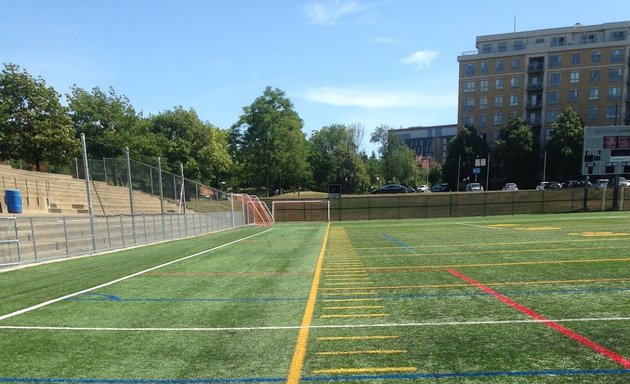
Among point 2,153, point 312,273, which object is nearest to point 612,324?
point 312,273

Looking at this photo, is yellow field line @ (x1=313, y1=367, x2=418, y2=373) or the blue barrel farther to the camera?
the blue barrel

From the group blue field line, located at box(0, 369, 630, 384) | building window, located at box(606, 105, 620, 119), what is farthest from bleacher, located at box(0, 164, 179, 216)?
building window, located at box(606, 105, 620, 119)

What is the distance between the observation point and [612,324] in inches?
179

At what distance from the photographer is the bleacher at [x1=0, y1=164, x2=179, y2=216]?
17.7m

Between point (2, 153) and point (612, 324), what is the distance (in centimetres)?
4118

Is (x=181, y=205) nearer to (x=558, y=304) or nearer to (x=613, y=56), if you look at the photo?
(x=558, y=304)

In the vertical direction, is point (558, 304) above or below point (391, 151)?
below

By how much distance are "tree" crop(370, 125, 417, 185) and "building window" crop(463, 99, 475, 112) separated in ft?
54.6

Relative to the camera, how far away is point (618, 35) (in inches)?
2608

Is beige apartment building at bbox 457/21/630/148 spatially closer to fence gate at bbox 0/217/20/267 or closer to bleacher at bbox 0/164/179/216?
bleacher at bbox 0/164/179/216

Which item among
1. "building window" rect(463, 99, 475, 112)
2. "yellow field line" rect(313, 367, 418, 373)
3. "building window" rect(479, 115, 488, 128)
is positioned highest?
"building window" rect(463, 99, 475, 112)

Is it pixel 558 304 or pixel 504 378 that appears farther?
pixel 558 304

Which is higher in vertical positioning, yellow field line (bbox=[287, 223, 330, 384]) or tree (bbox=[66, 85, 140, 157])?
tree (bbox=[66, 85, 140, 157])

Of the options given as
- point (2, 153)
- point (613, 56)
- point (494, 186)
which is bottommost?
point (494, 186)
